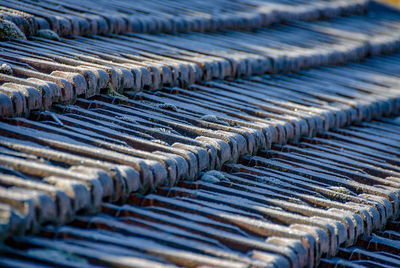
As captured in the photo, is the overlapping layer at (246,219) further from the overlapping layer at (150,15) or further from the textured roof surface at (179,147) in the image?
the overlapping layer at (150,15)

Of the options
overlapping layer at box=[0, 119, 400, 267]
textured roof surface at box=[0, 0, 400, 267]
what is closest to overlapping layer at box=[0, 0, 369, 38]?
textured roof surface at box=[0, 0, 400, 267]

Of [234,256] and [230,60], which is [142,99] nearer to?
[230,60]

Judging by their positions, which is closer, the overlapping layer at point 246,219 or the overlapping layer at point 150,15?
the overlapping layer at point 246,219

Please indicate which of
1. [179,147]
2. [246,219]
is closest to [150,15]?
[179,147]

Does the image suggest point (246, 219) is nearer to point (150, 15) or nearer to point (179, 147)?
point (179, 147)

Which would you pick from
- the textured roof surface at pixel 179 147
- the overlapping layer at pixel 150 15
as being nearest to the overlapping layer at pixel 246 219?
the textured roof surface at pixel 179 147

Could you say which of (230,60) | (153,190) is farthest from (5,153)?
(230,60)

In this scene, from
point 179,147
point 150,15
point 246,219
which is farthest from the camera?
point 150,15

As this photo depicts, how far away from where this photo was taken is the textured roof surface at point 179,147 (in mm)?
1784

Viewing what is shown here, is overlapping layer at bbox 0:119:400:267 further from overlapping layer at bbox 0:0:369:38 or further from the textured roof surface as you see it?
overlapping layer at bbox 0:0:369:38

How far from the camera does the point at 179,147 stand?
7.98 ft

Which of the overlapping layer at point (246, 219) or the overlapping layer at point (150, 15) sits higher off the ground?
the overlapping layer at point (150, 15)

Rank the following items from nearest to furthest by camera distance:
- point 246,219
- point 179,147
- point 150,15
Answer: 1. point 246,219
2. point 179,147
3. point 150,15

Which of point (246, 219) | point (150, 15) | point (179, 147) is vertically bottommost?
point (246, 219)
